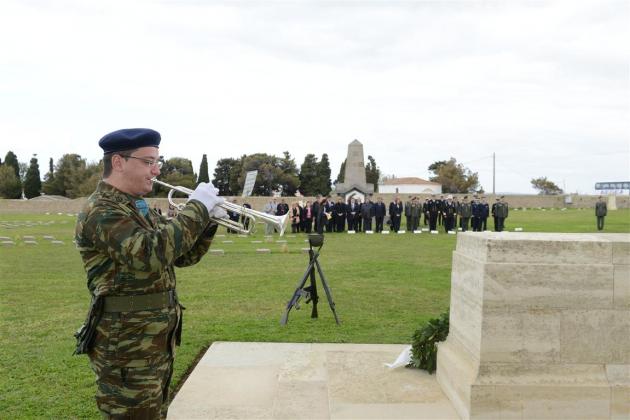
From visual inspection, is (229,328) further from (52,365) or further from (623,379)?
(623,379)

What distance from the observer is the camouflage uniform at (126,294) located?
277 cm

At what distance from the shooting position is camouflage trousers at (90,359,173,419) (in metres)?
2.85

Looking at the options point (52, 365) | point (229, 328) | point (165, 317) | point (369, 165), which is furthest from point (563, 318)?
point (369, 165)

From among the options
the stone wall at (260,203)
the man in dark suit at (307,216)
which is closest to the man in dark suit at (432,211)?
the man in dark suit at (307,216)

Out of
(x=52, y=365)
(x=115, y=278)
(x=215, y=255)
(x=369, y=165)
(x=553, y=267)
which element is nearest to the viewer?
(x=115, y=278)

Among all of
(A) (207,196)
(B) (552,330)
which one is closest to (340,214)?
(B) (552,330)

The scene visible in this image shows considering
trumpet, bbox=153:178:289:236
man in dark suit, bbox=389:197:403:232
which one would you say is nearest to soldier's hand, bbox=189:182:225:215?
trumpet, bbox=153:178:289:236

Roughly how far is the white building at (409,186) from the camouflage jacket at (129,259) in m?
88.3

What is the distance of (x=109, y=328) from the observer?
2893 mm

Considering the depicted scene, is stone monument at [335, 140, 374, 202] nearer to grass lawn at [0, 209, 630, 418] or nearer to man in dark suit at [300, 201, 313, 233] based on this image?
man in dark suit at [300, 201, 313, 233]

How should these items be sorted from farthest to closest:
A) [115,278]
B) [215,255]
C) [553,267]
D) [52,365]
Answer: [215,255] → [52,365] → [553,267] → [115,278]

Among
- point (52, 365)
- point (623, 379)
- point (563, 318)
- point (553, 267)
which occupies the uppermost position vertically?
point (553, 267)

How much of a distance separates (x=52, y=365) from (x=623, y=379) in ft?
17.5

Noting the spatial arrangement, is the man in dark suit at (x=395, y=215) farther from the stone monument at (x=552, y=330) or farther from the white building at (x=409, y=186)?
the white building at (x=409, y=186)
